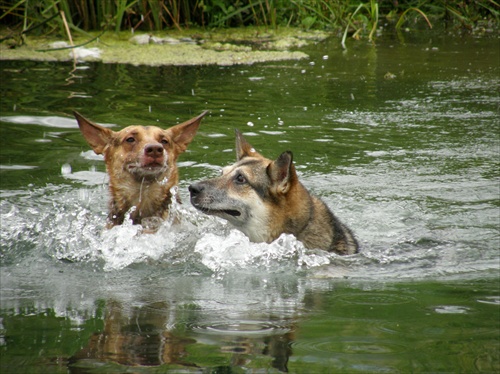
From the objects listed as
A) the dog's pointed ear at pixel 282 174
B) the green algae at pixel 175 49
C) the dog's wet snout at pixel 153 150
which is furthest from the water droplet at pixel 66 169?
the green algae at pixel 175 49

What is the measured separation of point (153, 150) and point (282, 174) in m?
1.06

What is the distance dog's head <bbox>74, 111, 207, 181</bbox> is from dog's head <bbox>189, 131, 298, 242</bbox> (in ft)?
1.62

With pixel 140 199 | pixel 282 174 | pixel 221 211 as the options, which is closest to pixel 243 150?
pixel 282 174

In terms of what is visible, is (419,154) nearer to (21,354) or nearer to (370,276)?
(370,276)

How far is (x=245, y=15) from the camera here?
1623 cm

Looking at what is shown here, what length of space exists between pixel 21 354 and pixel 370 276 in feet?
9.26

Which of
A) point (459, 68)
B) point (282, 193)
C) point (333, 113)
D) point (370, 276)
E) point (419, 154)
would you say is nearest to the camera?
point (370, 276)

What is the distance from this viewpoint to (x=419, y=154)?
349 inches

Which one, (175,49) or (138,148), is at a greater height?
(175,49)

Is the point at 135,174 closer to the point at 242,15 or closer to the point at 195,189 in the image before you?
the point at 195,189

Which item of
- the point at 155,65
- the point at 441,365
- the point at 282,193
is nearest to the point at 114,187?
the point at 282,193

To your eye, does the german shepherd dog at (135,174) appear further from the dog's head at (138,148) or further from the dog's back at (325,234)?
the dog's back at (325,234)

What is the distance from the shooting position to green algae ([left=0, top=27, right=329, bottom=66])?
1347cm

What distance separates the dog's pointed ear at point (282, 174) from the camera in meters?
6.15
